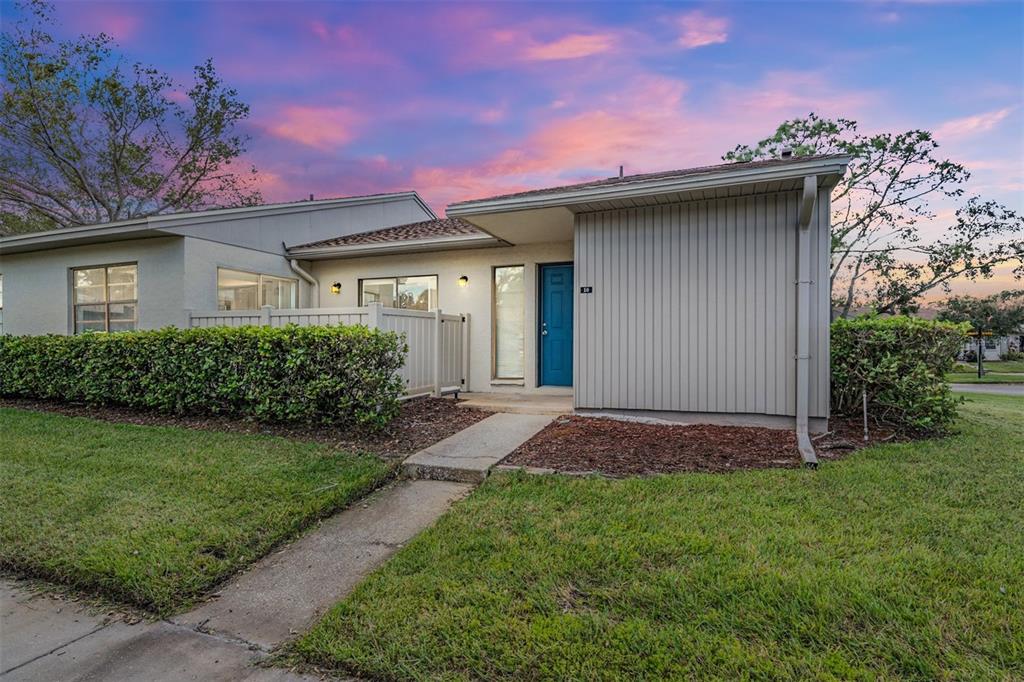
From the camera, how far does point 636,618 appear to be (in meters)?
2.17

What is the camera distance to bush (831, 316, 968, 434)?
521 cm

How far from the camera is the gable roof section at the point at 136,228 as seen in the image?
25.6ft

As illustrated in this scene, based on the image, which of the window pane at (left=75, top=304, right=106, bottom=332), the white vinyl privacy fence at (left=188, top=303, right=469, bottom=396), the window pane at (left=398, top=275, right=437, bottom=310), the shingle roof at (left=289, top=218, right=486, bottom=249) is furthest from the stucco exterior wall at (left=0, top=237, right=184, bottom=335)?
the window pane at (left=398, top=275, right=437, bottom=310)

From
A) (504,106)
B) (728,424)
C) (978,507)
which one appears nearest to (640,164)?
(504,106)

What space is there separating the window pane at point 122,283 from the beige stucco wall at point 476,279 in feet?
11.1

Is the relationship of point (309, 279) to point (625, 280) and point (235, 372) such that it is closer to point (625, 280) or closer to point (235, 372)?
point (235, 372)

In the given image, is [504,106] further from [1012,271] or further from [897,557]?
[1012,271]

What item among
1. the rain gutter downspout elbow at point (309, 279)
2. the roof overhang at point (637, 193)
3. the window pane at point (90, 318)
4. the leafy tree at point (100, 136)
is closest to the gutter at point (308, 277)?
the rain gutter downspout elbow at point (309, 279)

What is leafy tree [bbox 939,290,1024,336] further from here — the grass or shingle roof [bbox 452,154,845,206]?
the grass

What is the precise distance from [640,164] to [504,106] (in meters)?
3.63

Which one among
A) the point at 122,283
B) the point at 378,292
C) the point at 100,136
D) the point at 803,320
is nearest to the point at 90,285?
the point at 122,283

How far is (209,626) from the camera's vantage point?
2338 millimetres

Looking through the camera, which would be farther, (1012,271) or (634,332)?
(1012,271)

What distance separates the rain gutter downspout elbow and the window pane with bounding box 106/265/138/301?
2.48m
